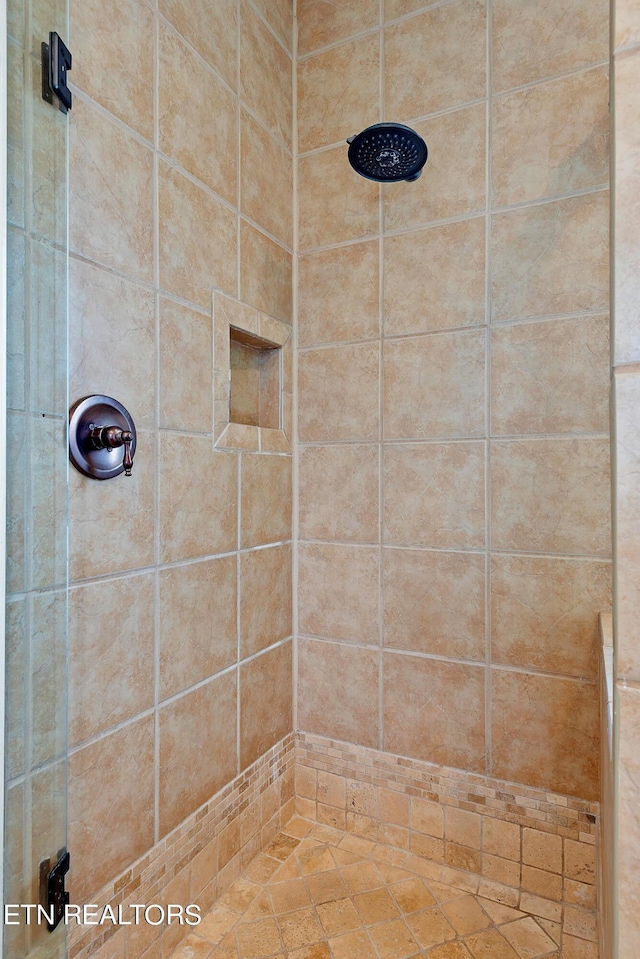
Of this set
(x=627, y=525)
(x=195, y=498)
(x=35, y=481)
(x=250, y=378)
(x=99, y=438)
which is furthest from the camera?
(x=250, y=378)

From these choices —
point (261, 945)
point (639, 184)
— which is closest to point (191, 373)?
point (639, 184)

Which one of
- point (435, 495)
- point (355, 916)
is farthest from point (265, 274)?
point (355, 916)

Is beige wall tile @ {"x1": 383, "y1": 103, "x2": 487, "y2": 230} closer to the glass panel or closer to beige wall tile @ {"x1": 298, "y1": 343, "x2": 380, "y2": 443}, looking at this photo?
beige wall tile @ {"x1": 298, "y1": 343, "x2": 380, "y2": 443}

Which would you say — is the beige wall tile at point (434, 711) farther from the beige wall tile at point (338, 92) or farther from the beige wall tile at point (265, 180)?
the beige wall tile at point (338, 92)

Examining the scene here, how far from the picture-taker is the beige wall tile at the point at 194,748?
44.4 inches

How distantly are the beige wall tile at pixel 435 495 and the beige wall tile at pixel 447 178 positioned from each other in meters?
0.61

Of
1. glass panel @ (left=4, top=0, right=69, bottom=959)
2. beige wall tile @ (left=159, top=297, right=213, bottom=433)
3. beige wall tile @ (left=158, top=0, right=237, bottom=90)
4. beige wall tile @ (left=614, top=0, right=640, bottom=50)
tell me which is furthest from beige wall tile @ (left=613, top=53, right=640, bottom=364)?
beige wall tile @ (left=158, top=0, right=237, bottom=90)

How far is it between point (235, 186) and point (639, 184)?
45.4 inches

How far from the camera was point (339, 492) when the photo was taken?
1558 millimetres

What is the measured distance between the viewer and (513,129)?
52.9 inches

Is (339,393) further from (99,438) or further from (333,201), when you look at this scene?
(99,438)

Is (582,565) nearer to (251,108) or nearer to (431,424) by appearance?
(431,424)

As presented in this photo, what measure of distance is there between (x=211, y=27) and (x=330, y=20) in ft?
1.58

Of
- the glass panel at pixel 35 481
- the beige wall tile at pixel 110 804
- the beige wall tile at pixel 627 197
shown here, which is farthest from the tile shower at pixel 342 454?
the beige wall tile at pixel 627 197
